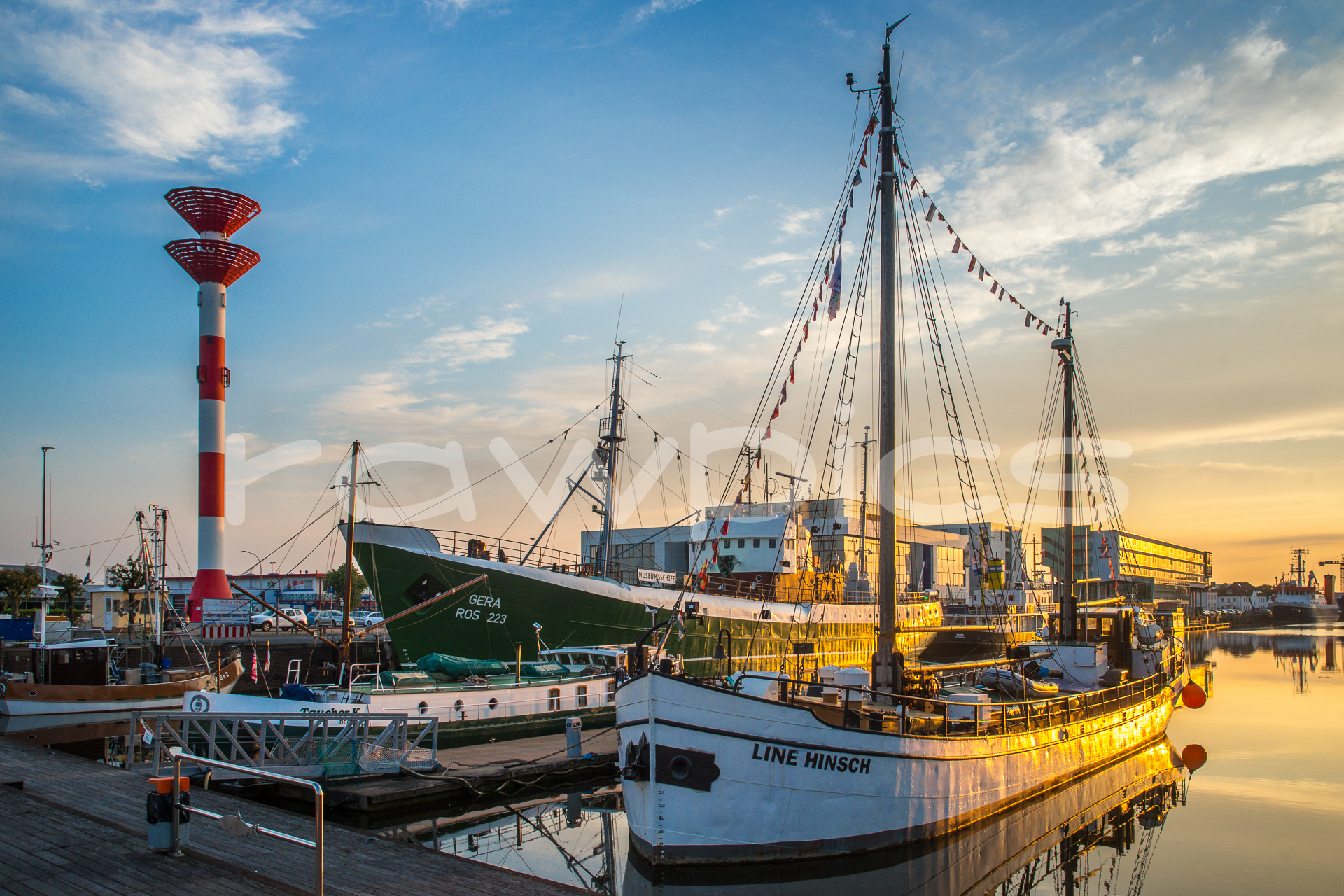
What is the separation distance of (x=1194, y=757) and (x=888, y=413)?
18.7 meters

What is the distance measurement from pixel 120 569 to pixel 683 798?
5569 cm

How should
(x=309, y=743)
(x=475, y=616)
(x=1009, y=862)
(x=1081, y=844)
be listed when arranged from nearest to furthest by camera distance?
(x=1009, y=862) < (x=1081, y=844) < (x=309, y=743) < (x=475, y=616)

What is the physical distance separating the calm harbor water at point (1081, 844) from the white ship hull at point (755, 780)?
0.39 m

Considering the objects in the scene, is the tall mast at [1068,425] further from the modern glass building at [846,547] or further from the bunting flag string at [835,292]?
the bunting flag string at [835,292]

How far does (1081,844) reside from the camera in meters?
15.9

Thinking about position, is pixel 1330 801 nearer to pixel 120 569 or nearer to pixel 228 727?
pixel 228 727

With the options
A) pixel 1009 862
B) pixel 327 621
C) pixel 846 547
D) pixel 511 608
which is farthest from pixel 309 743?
pixel 846 547

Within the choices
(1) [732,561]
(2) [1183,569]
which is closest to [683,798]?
(1) [732,561]

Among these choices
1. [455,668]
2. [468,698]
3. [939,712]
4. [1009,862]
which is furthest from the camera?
[455,668]

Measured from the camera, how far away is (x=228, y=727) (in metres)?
18.2

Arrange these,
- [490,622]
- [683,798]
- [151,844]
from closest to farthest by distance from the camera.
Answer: [151,844] < [683,798] < [490,622]

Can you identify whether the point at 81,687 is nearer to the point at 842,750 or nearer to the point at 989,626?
the point at 842,750

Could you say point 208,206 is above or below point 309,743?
above

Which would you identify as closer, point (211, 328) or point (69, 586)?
point (211, 328)
